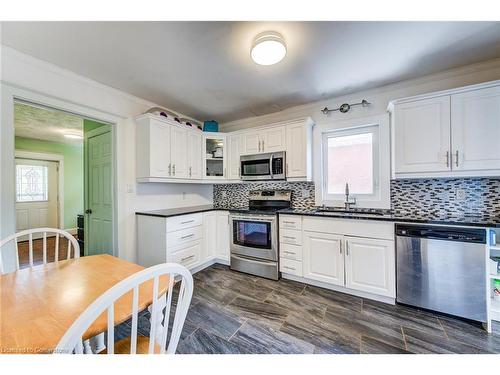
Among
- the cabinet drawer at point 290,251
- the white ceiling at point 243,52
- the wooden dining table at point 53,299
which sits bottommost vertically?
the cabinet drawer at point 290,251

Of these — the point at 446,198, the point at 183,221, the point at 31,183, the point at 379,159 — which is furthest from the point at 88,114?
the point at 31,183

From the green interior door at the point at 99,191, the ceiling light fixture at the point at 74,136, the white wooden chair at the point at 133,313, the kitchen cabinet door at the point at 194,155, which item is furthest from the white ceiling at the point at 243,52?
the ceiling light fixture at the point at 74,136

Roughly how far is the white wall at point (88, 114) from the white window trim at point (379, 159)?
2.23 meters

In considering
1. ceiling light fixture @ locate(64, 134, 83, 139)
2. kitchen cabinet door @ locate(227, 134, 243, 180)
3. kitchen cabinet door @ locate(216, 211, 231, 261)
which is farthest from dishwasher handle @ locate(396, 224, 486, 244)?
ceiling light fixture @ locate(64, 134, 83, 139)

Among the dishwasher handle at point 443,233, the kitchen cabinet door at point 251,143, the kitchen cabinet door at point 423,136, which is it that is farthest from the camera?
the kitchen cabinet door at point 251,143

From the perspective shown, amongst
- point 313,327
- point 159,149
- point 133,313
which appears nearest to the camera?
point 133,313

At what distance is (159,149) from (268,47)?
1841mm

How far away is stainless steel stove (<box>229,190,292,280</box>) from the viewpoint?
8.95ft

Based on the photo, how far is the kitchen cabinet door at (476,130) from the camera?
187 centimetres

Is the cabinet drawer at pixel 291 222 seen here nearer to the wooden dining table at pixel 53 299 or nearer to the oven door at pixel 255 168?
the oven door at pixel 255 168

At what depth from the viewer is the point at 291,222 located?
8.72ft

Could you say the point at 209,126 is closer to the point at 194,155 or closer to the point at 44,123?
the point at 194,155
